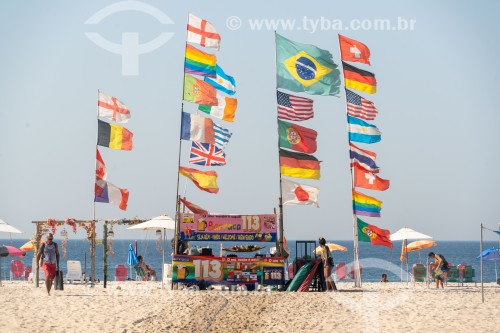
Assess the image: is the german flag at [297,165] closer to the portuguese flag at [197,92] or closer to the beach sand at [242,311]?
the portuguese flag at [197,92]

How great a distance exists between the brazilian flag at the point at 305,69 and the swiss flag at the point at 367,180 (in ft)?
8.62

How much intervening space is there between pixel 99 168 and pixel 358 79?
30.3ft

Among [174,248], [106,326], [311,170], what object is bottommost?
[106,326]

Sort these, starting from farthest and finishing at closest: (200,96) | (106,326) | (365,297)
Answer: (200,96)
(365,297)
(106,326)

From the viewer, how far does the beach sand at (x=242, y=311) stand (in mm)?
17516

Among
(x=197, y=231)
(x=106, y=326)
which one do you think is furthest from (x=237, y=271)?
(x=106, y=326)

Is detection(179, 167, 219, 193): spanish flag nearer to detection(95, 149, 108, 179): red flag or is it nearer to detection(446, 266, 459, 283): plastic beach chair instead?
detection(95, 149, 108, 179): red flag

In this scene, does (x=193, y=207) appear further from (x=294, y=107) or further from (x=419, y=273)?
(x=419, y=273)

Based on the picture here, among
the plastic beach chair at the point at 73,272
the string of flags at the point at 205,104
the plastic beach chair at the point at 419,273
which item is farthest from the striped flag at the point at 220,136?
the plastic beach chair at the point at 419,273

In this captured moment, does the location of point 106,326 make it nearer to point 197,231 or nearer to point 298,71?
point 197,231

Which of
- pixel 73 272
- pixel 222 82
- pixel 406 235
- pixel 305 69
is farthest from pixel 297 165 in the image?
pixel 73 272

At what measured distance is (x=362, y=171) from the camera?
2769 centimetres

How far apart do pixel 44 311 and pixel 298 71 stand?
1223 cm

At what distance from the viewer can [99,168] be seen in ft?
93.0
